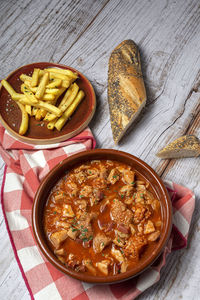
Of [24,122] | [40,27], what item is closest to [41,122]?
[24,122]

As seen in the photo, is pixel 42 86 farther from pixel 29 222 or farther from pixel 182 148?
Result: pixel 182 148

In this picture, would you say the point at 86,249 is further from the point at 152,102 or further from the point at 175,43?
the point at 175,43

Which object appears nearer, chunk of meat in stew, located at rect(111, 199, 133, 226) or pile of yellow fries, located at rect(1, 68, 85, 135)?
chunk of meat in stew, located at rect(111, 199, 133, 226)

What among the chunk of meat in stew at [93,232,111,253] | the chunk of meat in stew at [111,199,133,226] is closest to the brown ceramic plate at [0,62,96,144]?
the chunk of meat in stew at [111,199,133,226]

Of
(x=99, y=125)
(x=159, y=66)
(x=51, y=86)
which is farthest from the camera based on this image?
(x=159, y=66)

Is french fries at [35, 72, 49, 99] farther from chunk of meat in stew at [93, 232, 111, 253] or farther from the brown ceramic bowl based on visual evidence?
chunk of meat in stew at [93, 232, 111, 253]

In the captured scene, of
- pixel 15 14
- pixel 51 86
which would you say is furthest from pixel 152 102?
pixel 15 14

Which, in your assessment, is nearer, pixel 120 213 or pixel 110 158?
pixel 120 213
